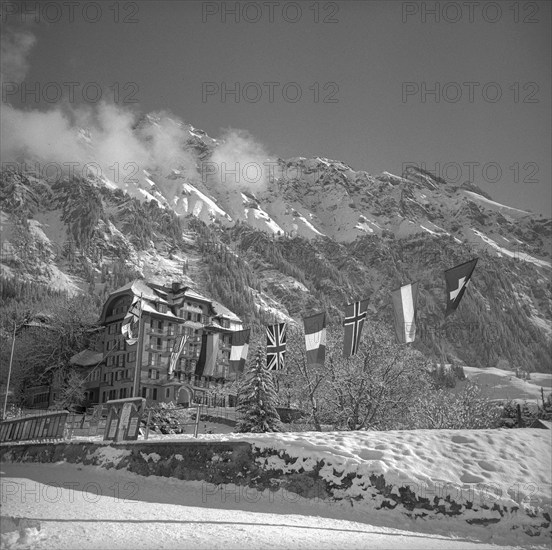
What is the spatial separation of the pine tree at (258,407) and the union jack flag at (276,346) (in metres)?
4.35

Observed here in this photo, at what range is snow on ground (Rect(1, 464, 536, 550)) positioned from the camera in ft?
27.8

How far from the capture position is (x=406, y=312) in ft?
64.6

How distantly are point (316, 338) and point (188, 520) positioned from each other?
1476cm

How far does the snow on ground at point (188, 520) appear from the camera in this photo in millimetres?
8469

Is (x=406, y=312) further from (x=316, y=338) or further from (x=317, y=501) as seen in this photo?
(x=317, y=501)

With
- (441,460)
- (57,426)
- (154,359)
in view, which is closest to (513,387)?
(154,359)

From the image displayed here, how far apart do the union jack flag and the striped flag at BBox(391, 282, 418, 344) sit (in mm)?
8503

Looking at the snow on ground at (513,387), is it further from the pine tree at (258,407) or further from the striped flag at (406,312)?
the striped flag at (406,312)

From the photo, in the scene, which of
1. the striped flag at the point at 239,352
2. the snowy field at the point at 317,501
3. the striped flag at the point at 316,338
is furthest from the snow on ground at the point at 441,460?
the striped flag at the point at 239,352

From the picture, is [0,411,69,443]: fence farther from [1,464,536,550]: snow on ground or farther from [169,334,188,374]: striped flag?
[169,334,188,374]: striped flag

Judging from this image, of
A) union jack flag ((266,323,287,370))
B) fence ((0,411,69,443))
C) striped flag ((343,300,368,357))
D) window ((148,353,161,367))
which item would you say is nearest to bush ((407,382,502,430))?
union jack flag ((266,323,287,370))

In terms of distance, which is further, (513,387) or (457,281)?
(513,387)

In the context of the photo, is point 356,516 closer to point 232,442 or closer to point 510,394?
point 232,442

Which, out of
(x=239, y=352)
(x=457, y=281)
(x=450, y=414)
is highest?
(x=457, y=281)
